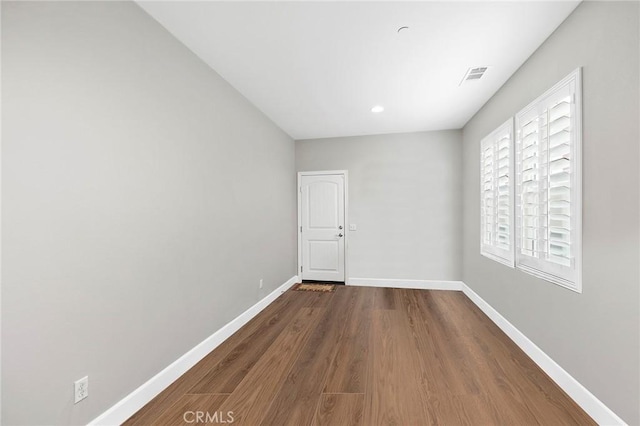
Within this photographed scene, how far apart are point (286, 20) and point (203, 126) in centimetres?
114

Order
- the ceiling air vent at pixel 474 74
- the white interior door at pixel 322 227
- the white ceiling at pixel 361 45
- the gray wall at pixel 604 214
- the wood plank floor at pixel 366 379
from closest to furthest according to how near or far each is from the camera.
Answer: the gray wall at pixel 604 214 → the wood plank floor at pixel 366 379 → the white ceiling at pixel 361 45 → the ceiling air vent at pixel 474 74 → the white interior door at pixel 322 227

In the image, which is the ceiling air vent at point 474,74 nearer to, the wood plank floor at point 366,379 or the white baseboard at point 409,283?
the wood plank floor at point 366,379

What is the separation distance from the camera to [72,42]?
140cm

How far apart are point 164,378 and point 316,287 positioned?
2.92 meters

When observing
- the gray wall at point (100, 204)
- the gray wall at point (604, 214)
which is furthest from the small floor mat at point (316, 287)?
the gray wall at point (604, 214)

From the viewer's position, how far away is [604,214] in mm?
1601

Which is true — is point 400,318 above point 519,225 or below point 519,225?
Answer: below

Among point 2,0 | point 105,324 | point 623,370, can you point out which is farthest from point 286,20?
point 623,370

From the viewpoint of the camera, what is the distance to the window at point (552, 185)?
181 cm

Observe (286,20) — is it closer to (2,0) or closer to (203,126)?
(203,126)

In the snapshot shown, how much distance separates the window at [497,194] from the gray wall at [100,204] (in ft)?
9.67

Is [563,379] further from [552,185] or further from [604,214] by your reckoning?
[552,185]

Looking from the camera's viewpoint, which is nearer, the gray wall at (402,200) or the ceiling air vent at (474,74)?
the ceiling air vent at (474,74)

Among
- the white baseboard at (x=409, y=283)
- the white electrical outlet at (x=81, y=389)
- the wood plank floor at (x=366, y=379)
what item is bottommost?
the wood plank floor at (x=366, y=379)
